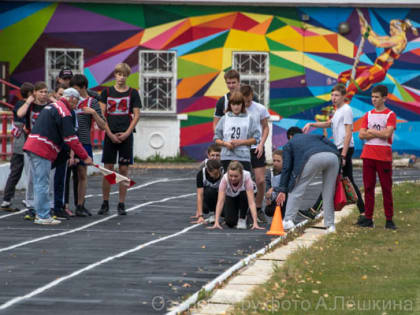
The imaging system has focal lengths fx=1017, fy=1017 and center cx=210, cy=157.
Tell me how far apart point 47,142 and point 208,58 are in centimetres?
1440

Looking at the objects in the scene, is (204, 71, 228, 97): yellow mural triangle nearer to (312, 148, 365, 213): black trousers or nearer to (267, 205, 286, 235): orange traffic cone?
(312, 148, 365, 213): black trousers

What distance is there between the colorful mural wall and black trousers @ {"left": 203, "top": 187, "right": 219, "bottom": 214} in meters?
13.8

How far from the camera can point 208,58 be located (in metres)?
26.5

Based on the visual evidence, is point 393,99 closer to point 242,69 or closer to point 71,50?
point 242,69

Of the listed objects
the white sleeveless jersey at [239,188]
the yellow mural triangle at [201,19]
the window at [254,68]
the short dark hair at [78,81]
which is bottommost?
the white sleeveless jersey at [239,188]

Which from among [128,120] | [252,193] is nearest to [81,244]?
[252,193]

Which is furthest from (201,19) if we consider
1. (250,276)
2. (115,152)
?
(250,276)

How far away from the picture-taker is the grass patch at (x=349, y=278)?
706 cm

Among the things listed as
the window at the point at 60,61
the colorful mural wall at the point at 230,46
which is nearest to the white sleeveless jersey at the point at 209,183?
the colorful mural wall at the point at 230,46

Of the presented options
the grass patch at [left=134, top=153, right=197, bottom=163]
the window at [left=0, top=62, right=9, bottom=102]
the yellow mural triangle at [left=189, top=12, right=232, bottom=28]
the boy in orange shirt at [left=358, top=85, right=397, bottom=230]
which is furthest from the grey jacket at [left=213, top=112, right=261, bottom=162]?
the yellow mural triangle at [left=189, top=12, right=232, bottom=28]

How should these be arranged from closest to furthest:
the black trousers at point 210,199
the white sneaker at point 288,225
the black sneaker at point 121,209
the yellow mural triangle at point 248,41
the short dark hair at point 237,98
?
the white sneaker at point 288,225 < the short dark hair at point 237,98 < the black trousers at point 210,199 < the black sneaker at point 121,209 < the yellow mural triangle at point 248,41

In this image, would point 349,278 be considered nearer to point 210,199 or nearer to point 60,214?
point 210,199

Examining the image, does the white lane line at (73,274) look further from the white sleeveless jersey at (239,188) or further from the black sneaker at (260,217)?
the black sneaker at (260,217)

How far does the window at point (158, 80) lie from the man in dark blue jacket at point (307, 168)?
15166 mm
